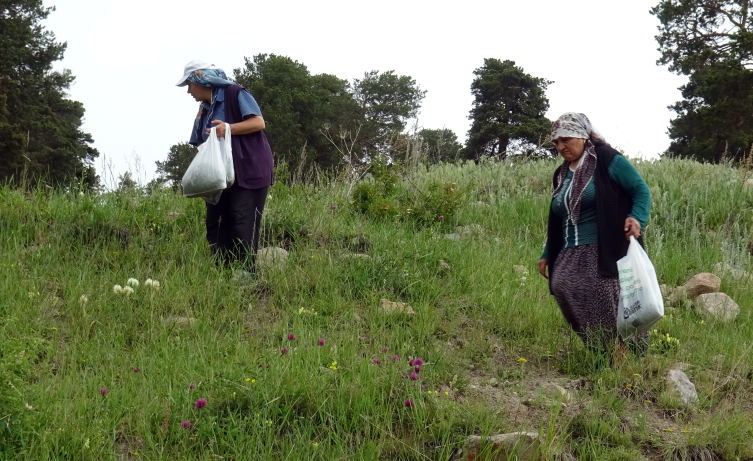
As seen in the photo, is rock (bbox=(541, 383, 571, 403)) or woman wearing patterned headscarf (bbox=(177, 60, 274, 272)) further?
woman wearing patterned headscarf (bbox=(177, 60, 274, 272))

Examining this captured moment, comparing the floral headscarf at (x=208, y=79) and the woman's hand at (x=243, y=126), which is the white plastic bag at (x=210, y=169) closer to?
the woman's hand at (x=243, y=126)

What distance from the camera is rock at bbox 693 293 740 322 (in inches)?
180

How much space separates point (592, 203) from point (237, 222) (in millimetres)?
2451

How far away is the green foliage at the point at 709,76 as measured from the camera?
20.9m

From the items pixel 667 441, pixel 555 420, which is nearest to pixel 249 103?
pixel 555 420

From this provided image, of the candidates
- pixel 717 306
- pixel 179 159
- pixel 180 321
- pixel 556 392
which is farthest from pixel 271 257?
pixel 179 159

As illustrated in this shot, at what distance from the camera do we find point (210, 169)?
4.14 metres

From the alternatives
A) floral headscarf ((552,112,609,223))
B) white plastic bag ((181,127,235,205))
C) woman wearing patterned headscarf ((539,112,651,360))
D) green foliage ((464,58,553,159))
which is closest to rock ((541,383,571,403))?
woman wearing patterned headscarf ((539,112,651,360))

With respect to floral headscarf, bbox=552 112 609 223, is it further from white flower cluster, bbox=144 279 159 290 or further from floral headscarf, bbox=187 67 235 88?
white flower cluster, bbox=144 279 159 290

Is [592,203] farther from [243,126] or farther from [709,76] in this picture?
[709,76]

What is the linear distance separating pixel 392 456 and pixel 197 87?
125 inches

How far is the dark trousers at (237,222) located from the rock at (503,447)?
7.97ft

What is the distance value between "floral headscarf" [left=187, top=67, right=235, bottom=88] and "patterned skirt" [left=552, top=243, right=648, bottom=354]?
2.75m

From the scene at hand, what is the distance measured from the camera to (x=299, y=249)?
5.03 metres
